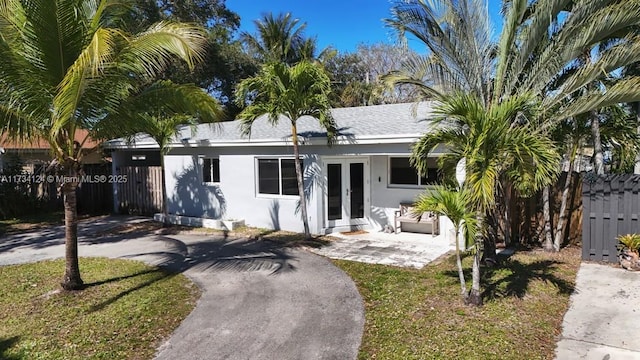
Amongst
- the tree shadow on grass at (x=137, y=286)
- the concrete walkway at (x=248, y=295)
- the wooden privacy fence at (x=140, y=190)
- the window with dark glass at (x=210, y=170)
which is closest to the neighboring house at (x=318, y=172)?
the window with dark glass at (x=210, y=170)

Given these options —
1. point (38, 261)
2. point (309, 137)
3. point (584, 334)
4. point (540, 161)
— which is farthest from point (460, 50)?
point (38, 261)

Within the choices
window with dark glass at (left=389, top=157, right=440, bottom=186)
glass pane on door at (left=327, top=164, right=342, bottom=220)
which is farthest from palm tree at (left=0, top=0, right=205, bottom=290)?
window with dark glass at (left=389, top=157, right=440, bottom=186)

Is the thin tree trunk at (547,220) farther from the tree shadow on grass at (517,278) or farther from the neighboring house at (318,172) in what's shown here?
the neighboring house at (318,172)

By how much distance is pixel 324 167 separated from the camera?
11.7 meters

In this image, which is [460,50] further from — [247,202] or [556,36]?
[247,202]

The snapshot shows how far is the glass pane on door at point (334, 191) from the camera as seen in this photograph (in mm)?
11867

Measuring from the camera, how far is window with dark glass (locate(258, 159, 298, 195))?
12.3 meters

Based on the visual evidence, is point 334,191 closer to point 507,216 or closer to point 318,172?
point 318,172

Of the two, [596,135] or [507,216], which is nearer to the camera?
[596,135]

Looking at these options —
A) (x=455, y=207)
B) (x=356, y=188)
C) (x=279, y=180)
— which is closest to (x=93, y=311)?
(x=455, y=207)

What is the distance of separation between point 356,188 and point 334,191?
77cm

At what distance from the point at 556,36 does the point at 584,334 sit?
4371 mm

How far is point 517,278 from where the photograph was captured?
734 cm

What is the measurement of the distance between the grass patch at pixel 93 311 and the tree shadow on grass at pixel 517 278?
16.2ft
